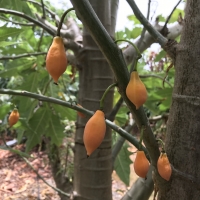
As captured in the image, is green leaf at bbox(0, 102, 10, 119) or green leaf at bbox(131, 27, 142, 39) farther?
green leaf at bbox(131, 27, 142, 39)

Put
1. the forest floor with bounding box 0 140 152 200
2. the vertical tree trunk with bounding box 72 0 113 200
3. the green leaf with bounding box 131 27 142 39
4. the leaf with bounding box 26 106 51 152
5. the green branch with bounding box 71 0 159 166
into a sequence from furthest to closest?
the forest floor with bounding box 0 140 152 200 < the green leaf with bounding box 131 27 142 39 < the leaf with bounding box 26 106 51 152 < the vertical tree trunk with bounding box 72 0 113 200 < the green branch with bounding box 71 0 159 166

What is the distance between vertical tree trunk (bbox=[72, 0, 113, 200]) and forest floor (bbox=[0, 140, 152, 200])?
1270 mm

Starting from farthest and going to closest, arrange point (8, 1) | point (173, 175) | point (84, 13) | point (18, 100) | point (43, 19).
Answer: point (18, 100), point (43, 19), point (8, 1), point (173, 175), point (84, 13)

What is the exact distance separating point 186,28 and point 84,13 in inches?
10.0

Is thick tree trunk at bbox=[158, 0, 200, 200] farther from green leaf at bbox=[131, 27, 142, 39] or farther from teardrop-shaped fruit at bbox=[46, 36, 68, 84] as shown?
green leaf at bbox=[131, 27, 142, 39]

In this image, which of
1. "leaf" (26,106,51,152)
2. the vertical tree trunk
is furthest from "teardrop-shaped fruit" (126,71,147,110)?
"leaf" (26,106,51,152)

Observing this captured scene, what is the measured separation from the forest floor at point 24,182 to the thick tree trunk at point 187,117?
1.53 m

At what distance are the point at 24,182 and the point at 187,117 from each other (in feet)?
8.55

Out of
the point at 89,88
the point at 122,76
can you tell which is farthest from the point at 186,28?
the point at 89,88

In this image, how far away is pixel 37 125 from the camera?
942 mm

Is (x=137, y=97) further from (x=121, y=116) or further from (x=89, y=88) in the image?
(x=121, y=116)

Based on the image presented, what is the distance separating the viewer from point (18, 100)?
40.6 inches

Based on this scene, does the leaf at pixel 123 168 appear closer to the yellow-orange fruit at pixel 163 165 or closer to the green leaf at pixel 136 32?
the green leaf at pixel 136 32

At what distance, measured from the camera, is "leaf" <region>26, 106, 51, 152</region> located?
934 millimetres
